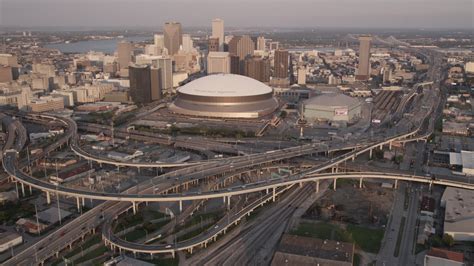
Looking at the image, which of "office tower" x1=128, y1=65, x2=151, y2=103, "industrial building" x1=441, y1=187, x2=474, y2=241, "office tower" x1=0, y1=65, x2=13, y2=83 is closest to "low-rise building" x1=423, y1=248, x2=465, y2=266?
"industrial building" x1=441, y1=187, x2=474, y2=241

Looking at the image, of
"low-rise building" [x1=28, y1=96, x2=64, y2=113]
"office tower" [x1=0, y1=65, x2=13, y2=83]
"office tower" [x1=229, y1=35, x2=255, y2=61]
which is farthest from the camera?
"office tower" [x1=229, y1=35, x2=255, y2=61]

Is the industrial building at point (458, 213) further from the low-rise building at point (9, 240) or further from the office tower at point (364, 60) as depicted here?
the office tower at point (364, 60)

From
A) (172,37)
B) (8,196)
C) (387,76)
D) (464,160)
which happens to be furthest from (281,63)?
(8,196)

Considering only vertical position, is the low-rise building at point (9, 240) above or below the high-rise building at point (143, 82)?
below

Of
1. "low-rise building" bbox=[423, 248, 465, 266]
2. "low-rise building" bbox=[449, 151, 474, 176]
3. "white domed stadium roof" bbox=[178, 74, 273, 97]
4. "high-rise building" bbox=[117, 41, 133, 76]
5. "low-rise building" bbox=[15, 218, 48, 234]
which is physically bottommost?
"low-rise building" bbox=[15, 218, 48, 234]

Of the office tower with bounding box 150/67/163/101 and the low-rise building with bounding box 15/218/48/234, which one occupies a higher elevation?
the office tower with bounding box 150/67/163/101

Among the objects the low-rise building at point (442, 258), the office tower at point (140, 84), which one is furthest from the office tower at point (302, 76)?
the low-rise building at point (442, 258)

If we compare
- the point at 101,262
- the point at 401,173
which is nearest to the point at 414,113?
the point at 401,173

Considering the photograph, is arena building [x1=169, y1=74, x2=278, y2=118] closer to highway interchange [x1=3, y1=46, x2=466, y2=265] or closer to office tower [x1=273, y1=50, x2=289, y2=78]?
highway interchange [x1=3, y1=46, x2=466, y2=265]

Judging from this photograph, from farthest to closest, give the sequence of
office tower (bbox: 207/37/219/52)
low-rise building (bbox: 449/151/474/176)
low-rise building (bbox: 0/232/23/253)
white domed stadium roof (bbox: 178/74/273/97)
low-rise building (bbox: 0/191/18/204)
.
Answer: office tower (bbox: 207/37/219/52) < white domed stadium roof (bbox: 178/74/273/97) < low-rise building (bbox: 449/151/474/176) < low-rise building (bbox: 0/191/18/204) < low-rise building (bbox: 0/232/23/253)
